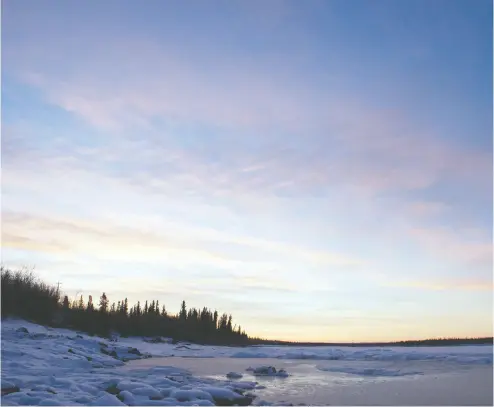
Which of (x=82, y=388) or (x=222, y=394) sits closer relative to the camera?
(x=82, y=388)

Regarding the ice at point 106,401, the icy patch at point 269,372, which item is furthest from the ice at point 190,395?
the icy patch at point 269,372

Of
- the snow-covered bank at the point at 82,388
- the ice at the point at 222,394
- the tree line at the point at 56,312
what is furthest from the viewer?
the tree line at the point at 56,312

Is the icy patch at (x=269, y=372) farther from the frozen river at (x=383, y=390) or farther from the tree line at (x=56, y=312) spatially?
the tree line at (x=56, y=312)

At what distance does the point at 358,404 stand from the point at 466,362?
64.1 feet

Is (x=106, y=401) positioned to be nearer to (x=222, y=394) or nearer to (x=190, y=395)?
(x=190, y=395)

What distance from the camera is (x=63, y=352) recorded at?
24.0 m

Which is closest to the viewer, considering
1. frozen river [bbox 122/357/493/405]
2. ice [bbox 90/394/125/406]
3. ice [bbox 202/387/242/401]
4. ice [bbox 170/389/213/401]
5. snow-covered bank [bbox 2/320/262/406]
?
ice [bbox 90/394/125/406]

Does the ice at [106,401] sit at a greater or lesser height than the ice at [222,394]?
greater

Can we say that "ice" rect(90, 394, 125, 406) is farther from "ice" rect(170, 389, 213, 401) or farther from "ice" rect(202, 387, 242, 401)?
"ice" rect(202, 387, 242, 401)

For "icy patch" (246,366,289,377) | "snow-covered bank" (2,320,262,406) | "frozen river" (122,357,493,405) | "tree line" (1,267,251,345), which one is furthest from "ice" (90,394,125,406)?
"tree line" (1,267,251,345)

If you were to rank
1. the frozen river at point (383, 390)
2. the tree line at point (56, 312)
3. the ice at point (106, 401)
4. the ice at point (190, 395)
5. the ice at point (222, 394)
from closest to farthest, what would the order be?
the ice at point (106, 401) < the frozen river at point (383, 390) < the ice at point (190, 395) < the ice at point (222, 394) < the tree line at point (56, 312)

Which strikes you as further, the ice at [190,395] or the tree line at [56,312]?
the tree line at [56,312]

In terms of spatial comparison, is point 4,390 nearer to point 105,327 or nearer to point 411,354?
point 411,354

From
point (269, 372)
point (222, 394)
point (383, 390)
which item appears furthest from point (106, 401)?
point (269, 372)
